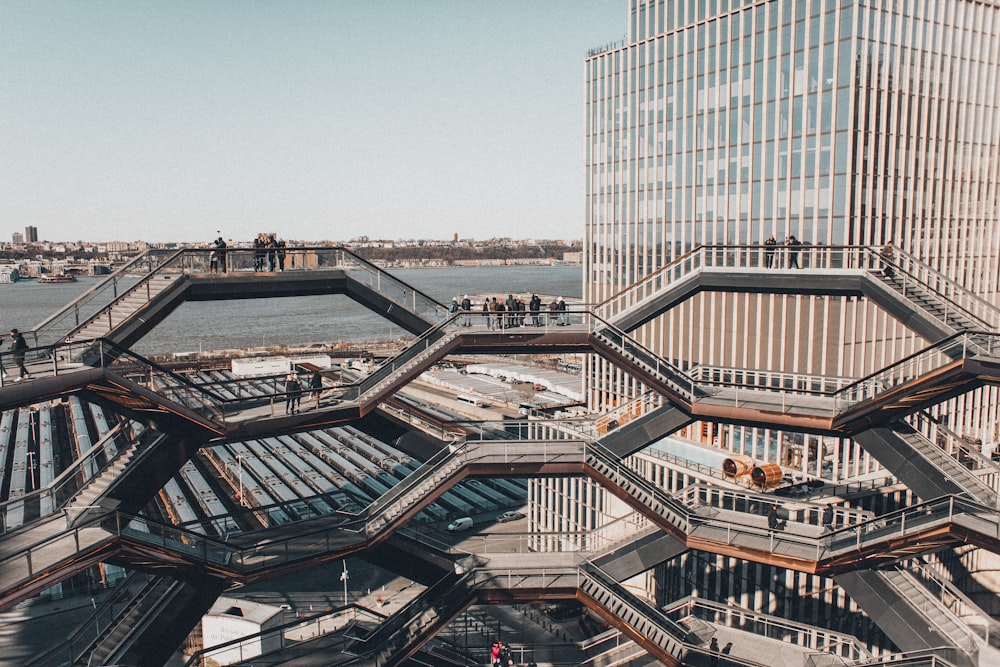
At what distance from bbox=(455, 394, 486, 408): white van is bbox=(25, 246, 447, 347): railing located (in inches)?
2711

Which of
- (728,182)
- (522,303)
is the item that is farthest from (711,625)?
(728,182)

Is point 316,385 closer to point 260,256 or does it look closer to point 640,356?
point 260,256

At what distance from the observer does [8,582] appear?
17.3 metres

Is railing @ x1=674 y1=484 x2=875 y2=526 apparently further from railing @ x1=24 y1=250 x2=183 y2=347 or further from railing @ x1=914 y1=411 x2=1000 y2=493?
railing @ x1=24 y1=250 x2=183 y2=347

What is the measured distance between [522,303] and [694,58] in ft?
99.2

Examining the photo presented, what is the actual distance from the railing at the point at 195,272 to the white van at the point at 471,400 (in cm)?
6885

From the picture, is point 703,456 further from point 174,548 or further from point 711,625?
point 174,548

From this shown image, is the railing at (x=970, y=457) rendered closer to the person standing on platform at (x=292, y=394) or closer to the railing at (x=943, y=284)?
the railing at (x=943, y=284)

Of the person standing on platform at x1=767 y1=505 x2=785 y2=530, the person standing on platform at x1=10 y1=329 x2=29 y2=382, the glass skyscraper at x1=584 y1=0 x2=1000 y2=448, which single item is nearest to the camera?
the person standing on platform at x1=10 y1=329 x2=29 y2=382

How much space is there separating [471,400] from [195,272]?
74004 mm

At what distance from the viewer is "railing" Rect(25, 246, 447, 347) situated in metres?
20.9

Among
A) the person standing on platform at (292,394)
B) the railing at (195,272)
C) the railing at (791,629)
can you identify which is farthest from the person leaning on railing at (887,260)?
the person standing on platform at (292,394)

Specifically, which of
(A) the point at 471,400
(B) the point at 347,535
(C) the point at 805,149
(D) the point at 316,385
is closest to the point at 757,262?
(D) the point at 316,385

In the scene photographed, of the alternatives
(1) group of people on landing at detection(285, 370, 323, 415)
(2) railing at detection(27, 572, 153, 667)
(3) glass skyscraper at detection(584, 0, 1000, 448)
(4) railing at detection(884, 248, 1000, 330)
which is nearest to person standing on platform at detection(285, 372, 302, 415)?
(1) group of people on landing at detection(285, 370, 323, 415)
